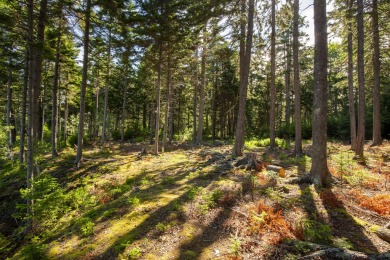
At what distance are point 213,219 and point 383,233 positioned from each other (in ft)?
11.0

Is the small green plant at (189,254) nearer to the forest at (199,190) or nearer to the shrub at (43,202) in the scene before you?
the forest at (199,190)

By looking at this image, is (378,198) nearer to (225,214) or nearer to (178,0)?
(225,214)

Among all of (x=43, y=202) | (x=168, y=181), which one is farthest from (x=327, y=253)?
(x=43, y=202)

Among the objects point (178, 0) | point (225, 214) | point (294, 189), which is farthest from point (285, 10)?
point (225, 214)

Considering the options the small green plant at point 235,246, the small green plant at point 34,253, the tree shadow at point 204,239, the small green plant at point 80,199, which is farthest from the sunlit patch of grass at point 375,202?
the small green plant at point 80,199

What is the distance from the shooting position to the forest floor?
398 centimetres

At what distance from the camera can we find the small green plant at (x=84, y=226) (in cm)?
494

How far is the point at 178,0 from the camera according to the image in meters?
13.2

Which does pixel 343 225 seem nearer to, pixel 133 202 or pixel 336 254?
pixel 336 254

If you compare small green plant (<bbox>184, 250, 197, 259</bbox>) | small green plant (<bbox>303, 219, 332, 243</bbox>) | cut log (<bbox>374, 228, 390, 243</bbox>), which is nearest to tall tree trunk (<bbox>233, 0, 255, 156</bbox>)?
small green plant (<bbox>303, 219, 332, 243</bbox>)

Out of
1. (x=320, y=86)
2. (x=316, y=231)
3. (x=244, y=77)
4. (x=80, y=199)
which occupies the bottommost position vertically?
(x=80, y=199)

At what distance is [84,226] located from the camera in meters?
5.14

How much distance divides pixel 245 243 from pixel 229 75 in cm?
2340

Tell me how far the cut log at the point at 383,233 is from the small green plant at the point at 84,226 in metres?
6.05
